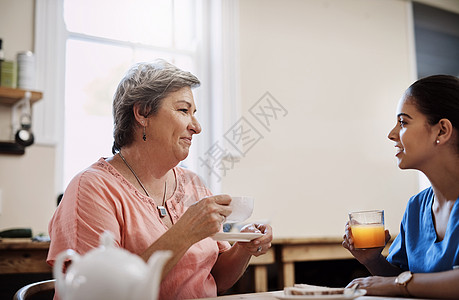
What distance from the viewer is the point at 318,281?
3396mm

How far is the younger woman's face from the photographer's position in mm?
1423

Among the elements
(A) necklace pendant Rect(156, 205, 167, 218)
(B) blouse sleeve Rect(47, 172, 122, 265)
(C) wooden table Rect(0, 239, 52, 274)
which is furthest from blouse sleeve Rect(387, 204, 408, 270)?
(C) wooden table Rect(0, 239, 52, 274)

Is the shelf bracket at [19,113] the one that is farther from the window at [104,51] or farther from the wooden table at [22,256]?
the wooden table at [22,256]

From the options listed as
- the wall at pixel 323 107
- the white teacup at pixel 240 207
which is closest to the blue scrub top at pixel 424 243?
the white teacup at pixel 240 207

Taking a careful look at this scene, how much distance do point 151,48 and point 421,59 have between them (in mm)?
2601

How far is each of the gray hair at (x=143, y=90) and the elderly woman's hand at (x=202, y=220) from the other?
0.50 meters

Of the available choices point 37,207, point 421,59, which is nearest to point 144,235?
point 37,207

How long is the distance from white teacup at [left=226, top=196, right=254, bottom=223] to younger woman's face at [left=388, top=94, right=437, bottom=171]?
1.64ft

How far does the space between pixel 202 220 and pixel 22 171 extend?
5.91 ft

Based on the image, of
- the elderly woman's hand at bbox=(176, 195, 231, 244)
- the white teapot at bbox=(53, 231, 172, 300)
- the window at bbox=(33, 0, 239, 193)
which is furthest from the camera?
the window at bbox=(33, 0, 239, 193)

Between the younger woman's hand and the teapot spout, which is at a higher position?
the teapot spout

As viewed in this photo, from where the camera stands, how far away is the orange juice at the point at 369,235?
1.41 meters

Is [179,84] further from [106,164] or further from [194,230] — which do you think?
[194,230]

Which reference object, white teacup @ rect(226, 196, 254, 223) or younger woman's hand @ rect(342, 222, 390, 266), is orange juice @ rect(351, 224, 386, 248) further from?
white teacup @ rect(226, 196, 254, 223)
